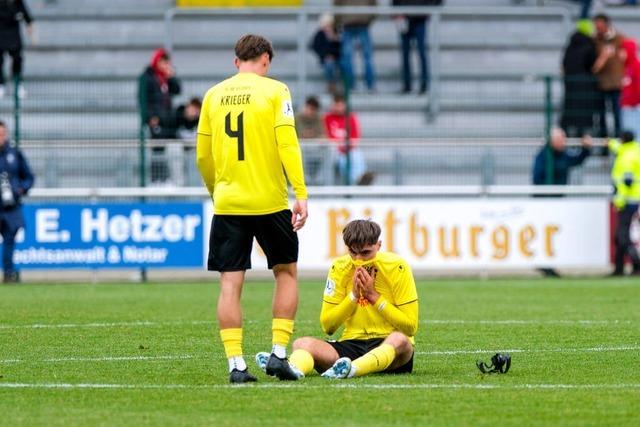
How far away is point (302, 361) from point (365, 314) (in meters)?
0.54

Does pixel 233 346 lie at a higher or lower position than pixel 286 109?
lower

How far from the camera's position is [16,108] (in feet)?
75.6

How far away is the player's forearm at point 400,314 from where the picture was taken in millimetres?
9797

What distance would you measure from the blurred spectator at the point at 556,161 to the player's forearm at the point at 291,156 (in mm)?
14405

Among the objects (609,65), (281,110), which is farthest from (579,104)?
(281,110)

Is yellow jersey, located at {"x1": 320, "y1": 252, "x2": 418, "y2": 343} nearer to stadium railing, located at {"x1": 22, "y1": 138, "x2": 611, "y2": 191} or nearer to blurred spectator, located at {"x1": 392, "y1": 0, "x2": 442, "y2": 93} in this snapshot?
stadium railing, located at {"x1": 22, "y1": 138, "x2": 611, "y2": 191}

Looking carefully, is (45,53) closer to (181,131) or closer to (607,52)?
(181,131)

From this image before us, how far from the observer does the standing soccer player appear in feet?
31.3

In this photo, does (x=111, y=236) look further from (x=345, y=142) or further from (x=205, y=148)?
(x=205, y=148)

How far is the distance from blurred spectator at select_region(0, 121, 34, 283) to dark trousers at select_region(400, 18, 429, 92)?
7.80 m

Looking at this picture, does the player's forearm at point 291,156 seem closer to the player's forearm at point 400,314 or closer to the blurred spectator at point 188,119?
the player's forearm at point 400,314

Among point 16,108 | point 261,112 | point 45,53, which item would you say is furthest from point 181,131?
point 261,112

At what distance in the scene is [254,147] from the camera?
378 inches

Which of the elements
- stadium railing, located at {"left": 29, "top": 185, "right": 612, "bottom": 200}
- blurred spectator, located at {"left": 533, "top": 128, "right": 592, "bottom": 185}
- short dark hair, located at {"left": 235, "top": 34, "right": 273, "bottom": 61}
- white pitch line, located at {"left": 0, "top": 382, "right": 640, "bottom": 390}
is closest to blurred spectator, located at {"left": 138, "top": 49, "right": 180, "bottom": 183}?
stadium railing, located at {"left": 29, "top": 185, "right": 612, "bottom": 200}
